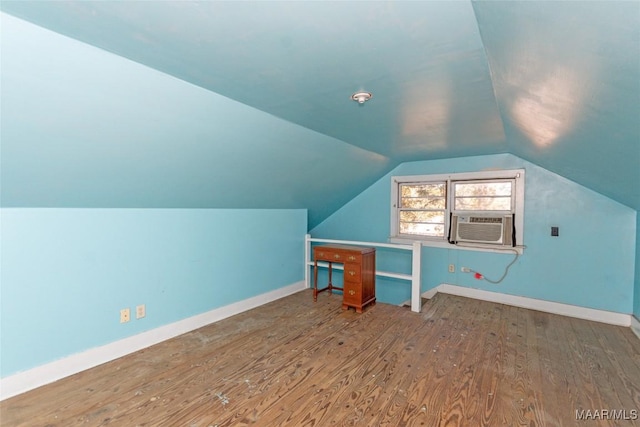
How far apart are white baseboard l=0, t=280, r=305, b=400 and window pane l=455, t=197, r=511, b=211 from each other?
319 centimetres

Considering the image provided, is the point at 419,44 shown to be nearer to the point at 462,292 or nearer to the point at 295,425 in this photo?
the point at 295,425

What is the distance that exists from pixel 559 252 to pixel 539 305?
70 centimetres

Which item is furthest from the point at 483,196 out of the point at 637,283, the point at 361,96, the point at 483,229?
the point at 361,96

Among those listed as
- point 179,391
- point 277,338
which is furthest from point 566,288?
point 179,391

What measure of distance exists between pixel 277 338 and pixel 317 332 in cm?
41

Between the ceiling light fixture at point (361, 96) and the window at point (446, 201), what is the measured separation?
267 centimetres

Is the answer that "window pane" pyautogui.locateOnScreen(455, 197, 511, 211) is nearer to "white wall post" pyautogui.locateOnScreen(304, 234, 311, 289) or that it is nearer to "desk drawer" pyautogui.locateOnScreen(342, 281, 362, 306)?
"desk drawer" pyautogui.locateOnScreen(342, 281, 362, 306)

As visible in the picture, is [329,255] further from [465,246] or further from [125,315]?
[125,315]

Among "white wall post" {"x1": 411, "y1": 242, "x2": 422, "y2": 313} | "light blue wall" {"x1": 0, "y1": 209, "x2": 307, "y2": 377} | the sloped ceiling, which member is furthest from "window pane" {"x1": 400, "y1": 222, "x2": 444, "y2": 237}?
"light blue wall" {"x1": 0, "y1": 209, "x2": 307, "y2": 377}

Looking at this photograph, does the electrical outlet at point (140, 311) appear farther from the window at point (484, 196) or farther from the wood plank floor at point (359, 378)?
the window at point (484, 196)

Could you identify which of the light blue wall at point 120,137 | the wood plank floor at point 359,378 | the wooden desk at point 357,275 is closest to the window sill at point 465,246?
the wooden desk at point 357,275

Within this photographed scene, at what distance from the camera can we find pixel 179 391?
2064 mm

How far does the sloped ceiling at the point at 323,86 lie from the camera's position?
1.11 metres

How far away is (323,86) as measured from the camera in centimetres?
184
